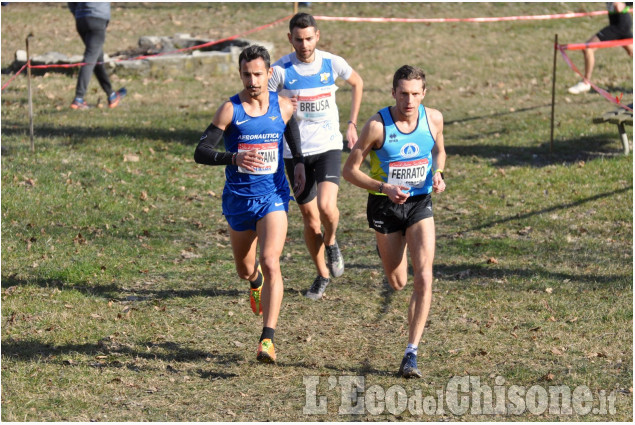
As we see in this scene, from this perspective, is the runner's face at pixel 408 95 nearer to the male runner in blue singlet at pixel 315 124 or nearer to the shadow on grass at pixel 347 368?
the male runner in blue singlet at pixel 315 124

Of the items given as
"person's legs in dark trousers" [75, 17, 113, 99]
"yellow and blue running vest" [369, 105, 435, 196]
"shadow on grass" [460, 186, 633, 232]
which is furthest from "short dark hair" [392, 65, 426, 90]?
"person's legs in dark trousers" [75, 17, 113, 99]

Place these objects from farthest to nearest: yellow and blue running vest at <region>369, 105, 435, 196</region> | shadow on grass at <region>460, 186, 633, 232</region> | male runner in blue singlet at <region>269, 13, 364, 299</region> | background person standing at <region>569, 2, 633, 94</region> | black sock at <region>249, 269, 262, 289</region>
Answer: background person standing at <region>569, 2, 633, 94</region> → shadow on grass at <region>460, 186, 633, 232</region> → male runner in blue singlet at <region>269, 13, 364, 299</region> → black sock at <region>249, 269, 262, 289</region> → yellow and blue running vest at <region>369, 105, 435, 196</region>

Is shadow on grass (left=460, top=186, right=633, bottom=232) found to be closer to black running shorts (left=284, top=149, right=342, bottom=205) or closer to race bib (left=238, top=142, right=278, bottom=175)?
black running shorts (left=284, top=149, right=342, bottom=205)

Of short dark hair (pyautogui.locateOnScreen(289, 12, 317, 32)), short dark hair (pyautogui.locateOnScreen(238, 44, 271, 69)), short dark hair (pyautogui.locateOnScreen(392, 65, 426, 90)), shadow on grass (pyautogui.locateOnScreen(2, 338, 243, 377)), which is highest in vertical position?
short dark hair (pyautogui.locateOnScreen(289, 12, 317, 32))

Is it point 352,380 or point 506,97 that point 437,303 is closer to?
point 352,380

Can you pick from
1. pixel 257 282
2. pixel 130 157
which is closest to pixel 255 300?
pixel 257 282

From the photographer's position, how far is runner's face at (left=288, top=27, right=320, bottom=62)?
25.9 feet

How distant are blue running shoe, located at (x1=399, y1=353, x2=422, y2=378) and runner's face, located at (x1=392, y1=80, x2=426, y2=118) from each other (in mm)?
1754

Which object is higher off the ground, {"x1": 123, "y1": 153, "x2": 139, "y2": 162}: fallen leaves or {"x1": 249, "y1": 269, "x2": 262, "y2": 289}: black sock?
{"x1": 123, "y1": 153, "x2": 139, "y2": 162}: fallen leaves

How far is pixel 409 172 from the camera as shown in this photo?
6.61m

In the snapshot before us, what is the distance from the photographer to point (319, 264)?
832cm

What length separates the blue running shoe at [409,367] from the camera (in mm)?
6336

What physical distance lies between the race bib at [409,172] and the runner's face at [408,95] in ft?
1.20

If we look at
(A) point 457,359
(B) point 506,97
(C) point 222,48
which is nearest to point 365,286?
(A) point 457,359
